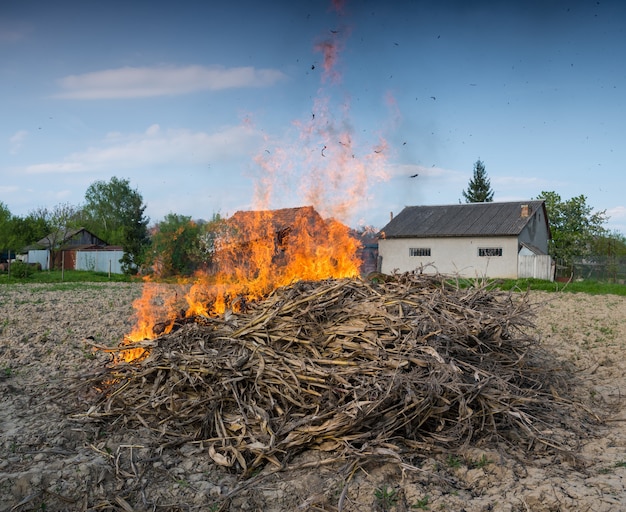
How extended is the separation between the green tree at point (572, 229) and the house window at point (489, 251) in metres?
12.0

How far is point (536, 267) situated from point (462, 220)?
5401 millimetres

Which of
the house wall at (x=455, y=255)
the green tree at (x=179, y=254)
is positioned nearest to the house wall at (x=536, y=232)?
the house wall at (x=455, y=255)

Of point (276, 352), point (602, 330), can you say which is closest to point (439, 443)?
point (276, 352)

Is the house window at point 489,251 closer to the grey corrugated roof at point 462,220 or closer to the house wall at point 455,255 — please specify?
the house wall at point 455,255

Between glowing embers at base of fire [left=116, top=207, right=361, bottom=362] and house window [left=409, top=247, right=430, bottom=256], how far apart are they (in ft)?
81.0

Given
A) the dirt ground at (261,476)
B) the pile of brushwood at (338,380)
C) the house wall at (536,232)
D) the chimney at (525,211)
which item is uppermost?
the chimney at (525,211)

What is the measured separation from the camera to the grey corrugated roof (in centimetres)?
3041

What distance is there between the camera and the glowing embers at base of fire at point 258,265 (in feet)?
23.0

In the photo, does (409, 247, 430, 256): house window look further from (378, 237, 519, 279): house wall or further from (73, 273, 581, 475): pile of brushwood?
(73, 273, 581, 475): pile of brushwood

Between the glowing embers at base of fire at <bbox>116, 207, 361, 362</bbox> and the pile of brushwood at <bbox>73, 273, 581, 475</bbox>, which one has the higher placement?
the glowing embers at base of fire at <bbox>116, 207, 361, 362</bbox>

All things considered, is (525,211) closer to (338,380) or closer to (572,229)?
(572,229)

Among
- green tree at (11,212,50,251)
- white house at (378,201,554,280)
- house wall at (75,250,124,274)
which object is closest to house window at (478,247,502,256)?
white house at (378,201,554,280)

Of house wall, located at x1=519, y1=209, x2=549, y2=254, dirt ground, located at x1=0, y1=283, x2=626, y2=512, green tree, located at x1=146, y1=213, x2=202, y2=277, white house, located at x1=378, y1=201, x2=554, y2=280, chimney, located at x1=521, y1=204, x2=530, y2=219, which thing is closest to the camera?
dirt ground, located at x1=0, y1=283, x2=626, y2=512

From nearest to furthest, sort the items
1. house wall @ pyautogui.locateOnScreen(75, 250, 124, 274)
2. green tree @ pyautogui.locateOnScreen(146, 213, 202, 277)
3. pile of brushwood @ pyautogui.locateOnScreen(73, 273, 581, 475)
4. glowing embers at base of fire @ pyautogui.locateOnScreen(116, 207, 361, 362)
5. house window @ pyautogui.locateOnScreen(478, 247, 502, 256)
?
pile of brushwood @ pyautogui.locateOnScreen(73, 273, 581, 475) < glowing embers at base of fire @ pyautogui.locateOnScreen(116, 207, 361, 362) < green tree @ pyautogui.locateOnScreen(146, 213, 202, 277) < house window @ pyautogui.locateOnScreen(478, 247, 502, 256) < house wall @ pyautogui.locateOnScreen(75, 250, 124, 274)
